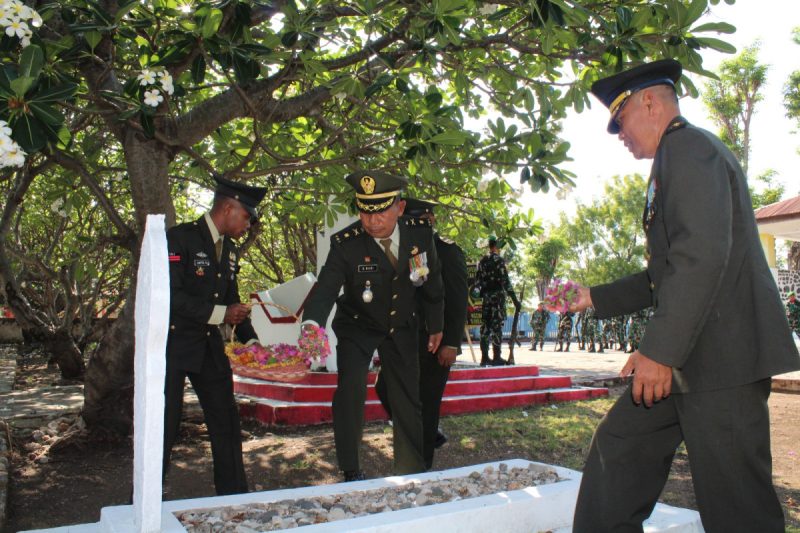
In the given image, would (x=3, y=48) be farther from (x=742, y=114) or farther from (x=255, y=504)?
(x=742, y=114)

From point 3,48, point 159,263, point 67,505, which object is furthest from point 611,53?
point 67,505

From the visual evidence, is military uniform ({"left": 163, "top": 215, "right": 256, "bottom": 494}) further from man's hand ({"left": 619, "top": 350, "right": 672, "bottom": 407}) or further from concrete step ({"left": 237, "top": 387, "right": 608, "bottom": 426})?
concrete step ({"left": 237, "top": 387, "right": 608, "bottom": 426})

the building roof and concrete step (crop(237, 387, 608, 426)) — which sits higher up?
the building roof

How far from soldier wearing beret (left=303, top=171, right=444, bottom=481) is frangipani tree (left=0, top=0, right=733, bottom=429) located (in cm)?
81

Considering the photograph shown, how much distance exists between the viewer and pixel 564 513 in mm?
3568

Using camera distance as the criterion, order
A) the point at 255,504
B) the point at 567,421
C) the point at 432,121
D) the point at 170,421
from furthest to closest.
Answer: the point at 567,421, the point at 432,121, the point at 170,421, the point at 255,504

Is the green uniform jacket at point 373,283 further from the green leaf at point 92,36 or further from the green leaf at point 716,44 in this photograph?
the green leaf at point 716,44

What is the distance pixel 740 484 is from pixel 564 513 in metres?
1.37

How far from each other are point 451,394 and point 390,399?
4.66 meters

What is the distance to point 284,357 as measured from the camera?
14.3ft

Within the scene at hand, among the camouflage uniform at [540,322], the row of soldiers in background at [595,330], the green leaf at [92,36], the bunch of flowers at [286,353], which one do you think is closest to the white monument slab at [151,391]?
the bunch of flowers at [286,353]

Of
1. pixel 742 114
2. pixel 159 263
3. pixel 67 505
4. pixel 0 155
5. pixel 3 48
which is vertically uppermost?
pixel 742 114

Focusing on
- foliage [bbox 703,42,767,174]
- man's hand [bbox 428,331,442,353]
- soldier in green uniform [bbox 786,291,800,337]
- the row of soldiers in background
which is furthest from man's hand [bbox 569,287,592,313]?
foliage [bbox 703,42,767,174]

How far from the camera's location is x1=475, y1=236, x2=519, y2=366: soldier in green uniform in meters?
12.0
